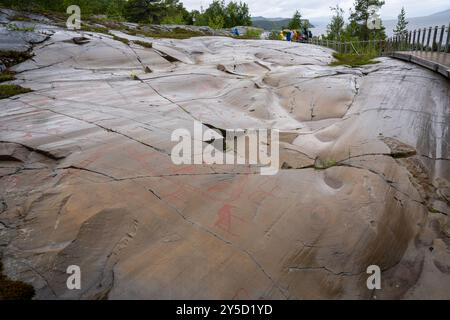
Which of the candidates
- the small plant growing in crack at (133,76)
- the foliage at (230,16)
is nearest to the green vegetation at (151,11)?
the foliage at (230,16)

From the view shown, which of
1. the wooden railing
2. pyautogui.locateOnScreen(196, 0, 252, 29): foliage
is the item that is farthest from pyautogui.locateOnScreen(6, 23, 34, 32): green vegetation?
pyautogui.locateOnScreen(196, 0, 252, 29): foliage

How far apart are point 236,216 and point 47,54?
10.9 m

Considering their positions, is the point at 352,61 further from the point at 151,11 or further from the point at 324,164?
the point at 151,11

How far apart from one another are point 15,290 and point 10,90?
6827 mm

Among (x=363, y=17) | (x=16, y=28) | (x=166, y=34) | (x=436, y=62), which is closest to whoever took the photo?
(x=436, y=62)

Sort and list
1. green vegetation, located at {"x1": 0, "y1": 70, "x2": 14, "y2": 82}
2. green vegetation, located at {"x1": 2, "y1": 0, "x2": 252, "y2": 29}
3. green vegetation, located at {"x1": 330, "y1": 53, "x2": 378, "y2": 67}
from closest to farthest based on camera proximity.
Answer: green vegetation, located at {"x1": 0, "y1": 70, "x2": 14, "y2": 82}, green vegetation, located at {"x1": 330, "y1": 53, "x2": 378, "y2": 67}, green vegetation, located at {"x1": 2, "y1": 0, "x2": 252, "y2": 29}

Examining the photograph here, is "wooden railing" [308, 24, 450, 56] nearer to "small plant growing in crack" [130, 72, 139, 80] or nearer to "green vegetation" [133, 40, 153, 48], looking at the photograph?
"small plant growing in crack" [130, 72, 139, 80]

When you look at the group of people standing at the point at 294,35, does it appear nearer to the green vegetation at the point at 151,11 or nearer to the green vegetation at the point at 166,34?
the green vegetation at the point at 166,34

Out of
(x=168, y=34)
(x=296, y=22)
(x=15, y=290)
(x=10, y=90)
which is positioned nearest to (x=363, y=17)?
(x=296, y=22)

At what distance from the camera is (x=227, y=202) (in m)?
4.24

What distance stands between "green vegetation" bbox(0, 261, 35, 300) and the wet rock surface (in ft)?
0.24

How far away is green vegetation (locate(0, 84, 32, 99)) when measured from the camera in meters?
8.09

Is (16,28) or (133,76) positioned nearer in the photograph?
(133,76)

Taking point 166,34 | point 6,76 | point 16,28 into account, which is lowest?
point 6,76
